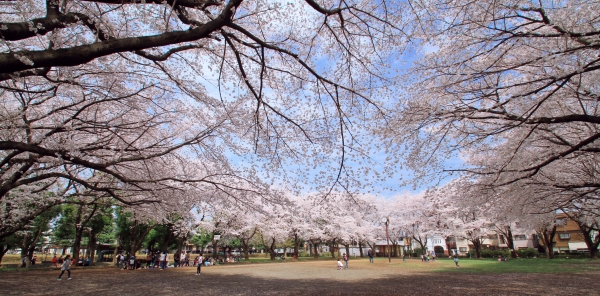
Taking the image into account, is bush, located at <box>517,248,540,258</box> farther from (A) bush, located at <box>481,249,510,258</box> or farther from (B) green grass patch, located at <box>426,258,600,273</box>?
(B) green grass patch, located at <box>426,258,600,273</box>

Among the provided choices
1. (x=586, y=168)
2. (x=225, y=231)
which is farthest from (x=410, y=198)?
(x=586, y=168)

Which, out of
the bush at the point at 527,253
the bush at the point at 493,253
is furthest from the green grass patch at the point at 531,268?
the bush at the point at 493,253

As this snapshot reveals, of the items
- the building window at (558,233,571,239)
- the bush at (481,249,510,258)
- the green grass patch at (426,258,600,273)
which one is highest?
the building window at (558,233,571,239)

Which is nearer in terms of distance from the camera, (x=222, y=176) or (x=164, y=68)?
(x=164, y=68)

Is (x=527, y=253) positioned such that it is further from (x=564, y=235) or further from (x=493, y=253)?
(x=564, y=235)

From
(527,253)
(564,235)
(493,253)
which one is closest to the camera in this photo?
(527,253)

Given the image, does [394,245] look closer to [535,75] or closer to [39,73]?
[535,75]

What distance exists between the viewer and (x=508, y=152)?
9086mm

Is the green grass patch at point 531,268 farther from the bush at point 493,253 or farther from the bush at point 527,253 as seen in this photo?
the bush at point 493,253

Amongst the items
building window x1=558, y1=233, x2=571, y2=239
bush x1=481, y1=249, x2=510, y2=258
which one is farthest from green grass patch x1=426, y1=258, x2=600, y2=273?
building window x1=558, y1=233, x2=571, y2=239

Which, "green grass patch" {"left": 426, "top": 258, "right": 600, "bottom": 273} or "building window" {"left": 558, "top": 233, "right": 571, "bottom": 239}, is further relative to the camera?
"building window" {"left": 558, "top": 233, "right": 571, "bottom": 239}

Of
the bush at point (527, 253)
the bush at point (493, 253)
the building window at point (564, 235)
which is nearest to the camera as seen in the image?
the bush at point (527, 253)

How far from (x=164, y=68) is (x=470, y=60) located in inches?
258

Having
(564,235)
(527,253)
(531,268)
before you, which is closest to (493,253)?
(527,253)
